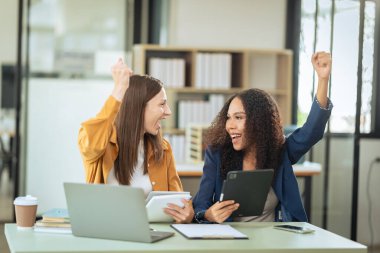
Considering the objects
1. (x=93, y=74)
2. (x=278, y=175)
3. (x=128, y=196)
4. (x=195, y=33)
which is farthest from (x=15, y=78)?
(x=128, y=196)

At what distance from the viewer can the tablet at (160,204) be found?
2490mm

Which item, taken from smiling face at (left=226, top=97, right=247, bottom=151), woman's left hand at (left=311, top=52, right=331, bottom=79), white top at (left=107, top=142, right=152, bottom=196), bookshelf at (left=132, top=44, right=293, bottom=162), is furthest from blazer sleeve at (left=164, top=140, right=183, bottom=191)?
bookshelf at (left=132, top=44, right=293, bottom=162)

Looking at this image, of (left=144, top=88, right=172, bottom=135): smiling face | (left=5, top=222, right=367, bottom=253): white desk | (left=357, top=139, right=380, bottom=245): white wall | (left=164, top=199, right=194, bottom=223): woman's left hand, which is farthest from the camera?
(left=357, top=139, right=380, bottom=245): white wall

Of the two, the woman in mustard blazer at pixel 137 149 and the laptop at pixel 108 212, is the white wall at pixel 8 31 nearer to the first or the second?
the woman in mustard blazer at pixel 137 149

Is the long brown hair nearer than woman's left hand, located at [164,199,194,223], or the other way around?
woman's left hand, located at [164,199,194,223]

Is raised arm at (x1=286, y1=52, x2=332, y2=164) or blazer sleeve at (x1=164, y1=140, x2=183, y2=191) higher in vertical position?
raised arm at (x1=286, y1=52, x2=332, y2=164)

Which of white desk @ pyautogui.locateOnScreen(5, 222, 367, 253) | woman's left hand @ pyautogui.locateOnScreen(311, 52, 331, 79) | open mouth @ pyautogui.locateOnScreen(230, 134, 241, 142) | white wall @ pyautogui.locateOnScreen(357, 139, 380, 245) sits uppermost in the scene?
woman's left hand @ pyautogui.locateOnScreen(311, 52, 331, 79)

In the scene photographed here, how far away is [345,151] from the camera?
5.75 meters

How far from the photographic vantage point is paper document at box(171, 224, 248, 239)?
90.2 inches

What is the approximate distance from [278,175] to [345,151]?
3014mm

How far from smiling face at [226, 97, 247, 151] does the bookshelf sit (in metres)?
2.92

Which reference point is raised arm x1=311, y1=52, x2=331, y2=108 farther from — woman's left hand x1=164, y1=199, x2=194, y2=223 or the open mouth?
woman's left hand x1=164, y1=199, x2=194, y2=223

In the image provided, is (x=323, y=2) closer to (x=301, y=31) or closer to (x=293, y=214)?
(x=301, y=31)

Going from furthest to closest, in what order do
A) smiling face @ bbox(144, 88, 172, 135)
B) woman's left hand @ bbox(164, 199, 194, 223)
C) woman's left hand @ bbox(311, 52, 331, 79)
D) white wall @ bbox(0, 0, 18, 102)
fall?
1. white wall @ bbox(0, 0, 18, 102)
2. smiling face @ bbox(144, 88, 172, 135)
3. woman's left hand @ bbox(311, 52, 331, 79)
4. woman's left hand @ bbox(164, 199, 194, 223)
